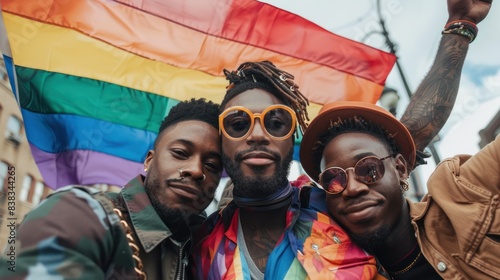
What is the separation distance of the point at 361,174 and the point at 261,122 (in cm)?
74

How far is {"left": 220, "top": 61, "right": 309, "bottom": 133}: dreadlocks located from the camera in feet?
10.1

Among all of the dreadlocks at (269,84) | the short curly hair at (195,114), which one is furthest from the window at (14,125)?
the dreadlocks at (269,84)

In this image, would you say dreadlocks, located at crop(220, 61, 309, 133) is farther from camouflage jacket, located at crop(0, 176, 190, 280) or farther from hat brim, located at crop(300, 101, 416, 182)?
camouflage jacket, located at crop(0, 176, 190, 280)

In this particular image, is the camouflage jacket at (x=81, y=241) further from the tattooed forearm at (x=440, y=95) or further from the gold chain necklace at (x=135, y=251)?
the tattooed forearm at (x=440, y=95)

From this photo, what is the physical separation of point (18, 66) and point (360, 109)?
134 inches

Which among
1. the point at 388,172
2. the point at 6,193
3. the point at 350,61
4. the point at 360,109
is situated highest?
the point at 350,61

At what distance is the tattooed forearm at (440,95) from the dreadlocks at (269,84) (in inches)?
38.5

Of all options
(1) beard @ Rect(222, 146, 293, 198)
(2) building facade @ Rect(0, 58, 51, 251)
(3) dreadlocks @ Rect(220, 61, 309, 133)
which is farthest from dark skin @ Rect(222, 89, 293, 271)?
(2) building facade @ Rect(0, 58, 51, 251)

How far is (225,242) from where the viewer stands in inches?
104

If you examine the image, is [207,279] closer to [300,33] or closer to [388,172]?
[388,172]

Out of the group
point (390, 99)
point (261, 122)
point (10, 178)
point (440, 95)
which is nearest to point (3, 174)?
point (10, 178)

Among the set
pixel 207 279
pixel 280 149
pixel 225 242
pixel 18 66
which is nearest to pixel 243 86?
pixel 280 149

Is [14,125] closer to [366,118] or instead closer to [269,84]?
[269,84]

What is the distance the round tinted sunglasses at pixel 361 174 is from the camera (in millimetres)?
2572
